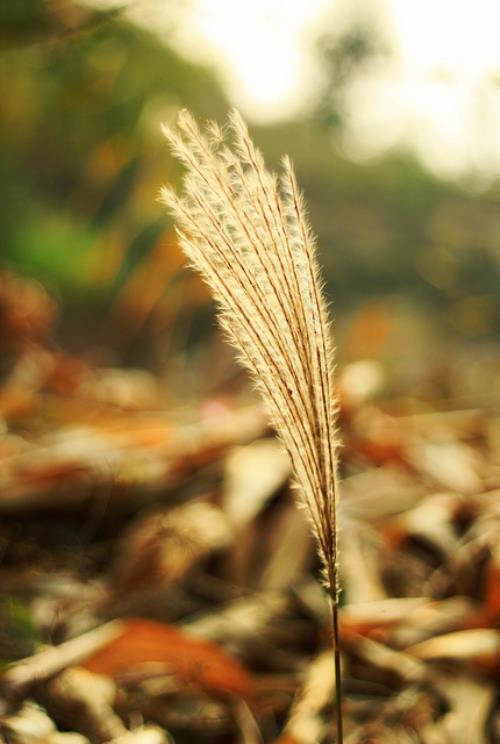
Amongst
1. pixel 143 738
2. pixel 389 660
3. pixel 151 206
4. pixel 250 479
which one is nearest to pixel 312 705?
pixel 389 660

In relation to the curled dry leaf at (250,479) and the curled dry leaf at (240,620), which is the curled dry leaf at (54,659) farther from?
the curled dry leaf at (250,479)

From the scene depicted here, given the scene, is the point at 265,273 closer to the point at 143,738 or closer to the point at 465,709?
the point at 143,738

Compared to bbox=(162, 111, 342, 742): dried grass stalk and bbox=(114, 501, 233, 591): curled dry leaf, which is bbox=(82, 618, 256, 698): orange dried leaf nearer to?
bbox=(114, 501, 233, 591): curled dry leaf

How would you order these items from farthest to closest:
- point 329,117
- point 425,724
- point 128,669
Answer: point 329,117
point 128,669
point 425,724

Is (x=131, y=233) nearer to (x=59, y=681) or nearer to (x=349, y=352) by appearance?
(x=349, y=352)

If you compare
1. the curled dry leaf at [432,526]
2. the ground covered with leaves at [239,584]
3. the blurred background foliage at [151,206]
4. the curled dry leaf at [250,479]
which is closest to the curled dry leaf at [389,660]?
the ground covered with leaves at [239,584]

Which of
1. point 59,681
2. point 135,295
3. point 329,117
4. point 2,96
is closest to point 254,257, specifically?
point 59,681

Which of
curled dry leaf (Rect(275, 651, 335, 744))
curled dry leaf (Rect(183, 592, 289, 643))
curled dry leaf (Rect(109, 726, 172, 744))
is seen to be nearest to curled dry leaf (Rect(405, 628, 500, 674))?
curled dry leaf (Rect(275, 651, 335, 744))
